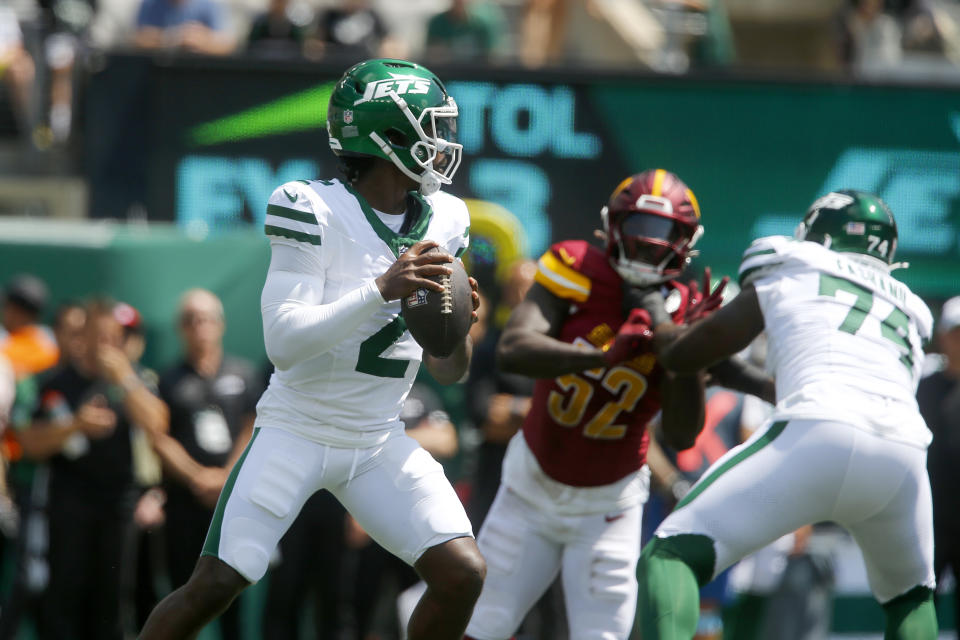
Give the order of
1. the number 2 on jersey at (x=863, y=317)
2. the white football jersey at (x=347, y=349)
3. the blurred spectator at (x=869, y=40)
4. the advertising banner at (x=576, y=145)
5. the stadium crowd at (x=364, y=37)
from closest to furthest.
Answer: the white football jersey at (x=347, y=349), the number 2 on jersey at (x=863, y=317), the advertising banner at (x=576, y=145), the stadium crowd at (x=364, y=37), the blurred spectator at (x=869, y=40)

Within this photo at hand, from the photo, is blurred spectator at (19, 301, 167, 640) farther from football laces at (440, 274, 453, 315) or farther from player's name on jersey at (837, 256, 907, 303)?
player's name on jersey at (837, 256, 907, 303)

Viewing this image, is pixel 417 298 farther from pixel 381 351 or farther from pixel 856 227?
pixel 856 227

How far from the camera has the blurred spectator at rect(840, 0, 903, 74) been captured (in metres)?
10.8

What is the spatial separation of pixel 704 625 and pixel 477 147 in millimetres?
2855

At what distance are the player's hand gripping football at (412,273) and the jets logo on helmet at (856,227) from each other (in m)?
1.45

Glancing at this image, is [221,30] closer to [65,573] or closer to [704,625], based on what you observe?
[65,573]

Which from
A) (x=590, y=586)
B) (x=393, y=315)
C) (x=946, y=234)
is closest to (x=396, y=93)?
(x=393, y=315)

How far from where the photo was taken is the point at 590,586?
4875 millimetres

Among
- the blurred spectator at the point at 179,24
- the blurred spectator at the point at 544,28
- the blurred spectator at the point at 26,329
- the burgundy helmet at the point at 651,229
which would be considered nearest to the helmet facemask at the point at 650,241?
the burgundy helmet at the point at 651,229

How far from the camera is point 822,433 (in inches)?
169

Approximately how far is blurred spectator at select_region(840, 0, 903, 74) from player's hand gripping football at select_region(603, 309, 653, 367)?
22.0 ft

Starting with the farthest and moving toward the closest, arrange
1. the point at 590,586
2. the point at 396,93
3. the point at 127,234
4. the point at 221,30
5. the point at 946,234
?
1. the point at 221,30
2. the point at 946,234
3. the point at 127,234
4. the point at 590,586
5. the point at 396,93

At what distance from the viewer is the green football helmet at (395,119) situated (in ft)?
13.6

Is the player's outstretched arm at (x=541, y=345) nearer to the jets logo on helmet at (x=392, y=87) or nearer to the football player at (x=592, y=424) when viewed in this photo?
the football player at (x=592, y=424)
